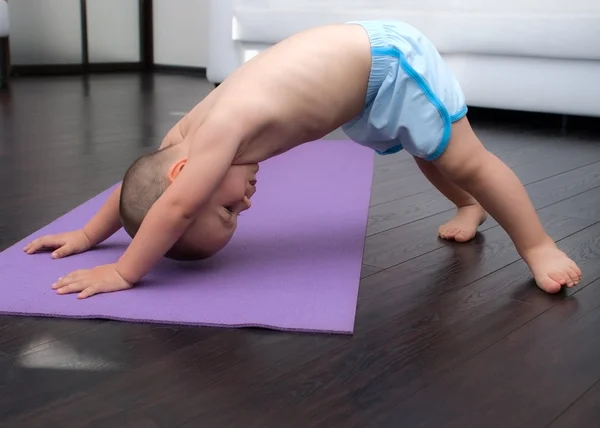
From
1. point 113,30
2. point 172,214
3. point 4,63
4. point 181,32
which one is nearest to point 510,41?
point 172,214

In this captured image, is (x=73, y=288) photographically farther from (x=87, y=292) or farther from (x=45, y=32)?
(x=45, y=32)

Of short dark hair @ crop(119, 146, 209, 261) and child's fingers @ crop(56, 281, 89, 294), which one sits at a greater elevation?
short dark hair @ crop(119, 146, 209, 261)

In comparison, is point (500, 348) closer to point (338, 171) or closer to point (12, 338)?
point (12, 338)

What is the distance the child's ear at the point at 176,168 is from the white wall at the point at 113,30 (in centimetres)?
446

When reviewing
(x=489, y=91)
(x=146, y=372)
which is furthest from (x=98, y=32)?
(x=146, y=372)

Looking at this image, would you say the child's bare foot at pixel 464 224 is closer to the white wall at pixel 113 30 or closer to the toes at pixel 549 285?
the toes at pixel 549 285

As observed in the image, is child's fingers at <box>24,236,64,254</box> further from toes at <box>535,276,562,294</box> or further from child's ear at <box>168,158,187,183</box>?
toes at <box>535,276,562,294</box>

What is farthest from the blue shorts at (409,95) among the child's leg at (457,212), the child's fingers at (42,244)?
the child's fingers at (42,244)

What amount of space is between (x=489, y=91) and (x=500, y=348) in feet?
7.19

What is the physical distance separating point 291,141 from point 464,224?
43cm

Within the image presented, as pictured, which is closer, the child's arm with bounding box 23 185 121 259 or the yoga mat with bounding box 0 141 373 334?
the yoga mat with bounding box 0 141 373 334

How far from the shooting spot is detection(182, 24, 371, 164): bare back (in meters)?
1.14

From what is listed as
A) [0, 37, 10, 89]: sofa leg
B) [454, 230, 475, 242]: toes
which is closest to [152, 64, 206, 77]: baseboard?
[0, 37, 10, 89]: sofa leg

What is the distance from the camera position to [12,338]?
94 cm
